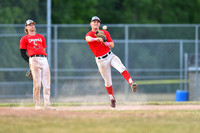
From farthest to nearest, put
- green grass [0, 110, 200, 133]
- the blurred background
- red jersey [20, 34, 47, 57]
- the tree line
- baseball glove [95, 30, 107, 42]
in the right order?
the tree line < the blurred background < baseball glove [95, 30, 107, 42] < red jersey [20, 34, 47, 57] < green grass [0, 110, 200, 133]

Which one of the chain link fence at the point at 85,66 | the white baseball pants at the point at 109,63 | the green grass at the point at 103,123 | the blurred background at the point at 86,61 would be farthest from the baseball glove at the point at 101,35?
the chain link fence at the point at 85,66

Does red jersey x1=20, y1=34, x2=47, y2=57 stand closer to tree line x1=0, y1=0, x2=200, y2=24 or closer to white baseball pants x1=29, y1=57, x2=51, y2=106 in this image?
white baseball pants x1=29, y1=57, x2=51, y2=106

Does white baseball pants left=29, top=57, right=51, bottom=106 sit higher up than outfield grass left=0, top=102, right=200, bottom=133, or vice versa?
white baseball pants left=29, top=57, right=51, bottom=106

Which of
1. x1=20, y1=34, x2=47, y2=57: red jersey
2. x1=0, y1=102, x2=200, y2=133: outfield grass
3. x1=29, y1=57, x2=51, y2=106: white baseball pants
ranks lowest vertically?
x1=0, y1=102, x2=200, y2=133: outfield grass

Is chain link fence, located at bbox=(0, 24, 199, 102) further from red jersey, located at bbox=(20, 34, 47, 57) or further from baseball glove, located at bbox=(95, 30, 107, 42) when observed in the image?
red jersey, located at bbox=(20, 34, 47, 57)

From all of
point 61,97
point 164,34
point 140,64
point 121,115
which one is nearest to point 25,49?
A: point 121,115

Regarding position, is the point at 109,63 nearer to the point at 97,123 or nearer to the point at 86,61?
the point at 97,123

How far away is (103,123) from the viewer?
6965mm

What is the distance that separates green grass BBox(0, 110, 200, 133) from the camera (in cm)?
645

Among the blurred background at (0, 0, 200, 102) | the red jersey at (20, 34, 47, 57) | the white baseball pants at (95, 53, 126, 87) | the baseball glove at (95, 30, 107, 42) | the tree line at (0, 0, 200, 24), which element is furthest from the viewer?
the tree line at (0, 0, 200, 24)

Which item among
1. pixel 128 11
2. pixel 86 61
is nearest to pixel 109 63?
pixel 86 61

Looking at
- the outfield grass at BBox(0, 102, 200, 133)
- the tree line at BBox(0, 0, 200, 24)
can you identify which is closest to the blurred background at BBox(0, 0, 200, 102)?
the tree line at BBox(0, 0, 200, 24)

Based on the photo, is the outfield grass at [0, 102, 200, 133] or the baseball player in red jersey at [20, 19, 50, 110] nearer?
the outfield grass at [0, 102, 200, 133]

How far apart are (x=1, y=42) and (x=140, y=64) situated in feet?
21.6
